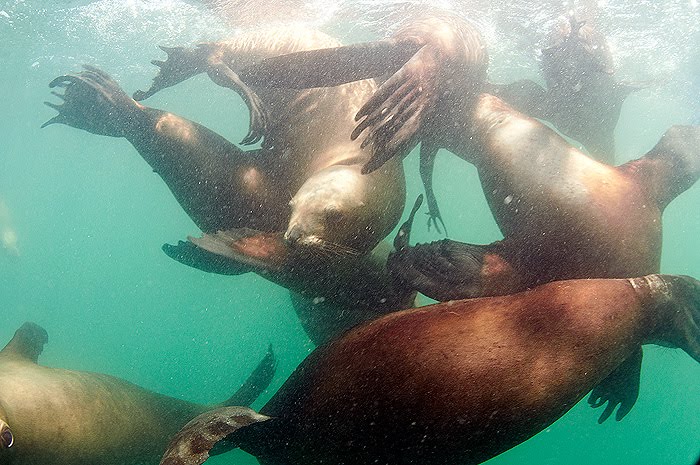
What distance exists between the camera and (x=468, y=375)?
198 centimetres

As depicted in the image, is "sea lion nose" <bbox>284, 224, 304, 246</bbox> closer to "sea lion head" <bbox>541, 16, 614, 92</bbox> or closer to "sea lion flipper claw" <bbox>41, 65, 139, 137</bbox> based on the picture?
"sea lion flipper claw" <bbox>41, 65, 139, 137</bbox>

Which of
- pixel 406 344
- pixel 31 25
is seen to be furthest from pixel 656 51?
pixel 31 25

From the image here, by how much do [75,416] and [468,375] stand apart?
9.50ft

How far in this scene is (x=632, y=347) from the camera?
7.04 feet

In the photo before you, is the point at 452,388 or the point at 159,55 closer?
the point at 452,388

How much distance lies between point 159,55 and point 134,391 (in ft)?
64.9

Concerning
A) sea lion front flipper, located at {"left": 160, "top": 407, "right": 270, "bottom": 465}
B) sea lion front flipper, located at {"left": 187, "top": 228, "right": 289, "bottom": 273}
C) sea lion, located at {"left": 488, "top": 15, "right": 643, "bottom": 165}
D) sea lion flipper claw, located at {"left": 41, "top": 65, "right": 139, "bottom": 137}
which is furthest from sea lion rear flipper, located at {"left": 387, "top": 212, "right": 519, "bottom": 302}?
sea lion, located at {"left": 488, "top": 15, "right": 643, "bottom": 165}

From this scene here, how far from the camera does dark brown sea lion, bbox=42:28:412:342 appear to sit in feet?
8.94

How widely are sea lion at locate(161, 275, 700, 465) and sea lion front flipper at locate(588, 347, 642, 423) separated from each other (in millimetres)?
574

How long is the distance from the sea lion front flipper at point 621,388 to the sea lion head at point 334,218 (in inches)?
67.1

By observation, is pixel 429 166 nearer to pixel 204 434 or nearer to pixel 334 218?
pixel 334 218

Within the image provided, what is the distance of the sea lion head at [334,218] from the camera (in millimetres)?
2570

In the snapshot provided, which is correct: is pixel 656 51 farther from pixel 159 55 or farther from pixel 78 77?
pixel 159 55

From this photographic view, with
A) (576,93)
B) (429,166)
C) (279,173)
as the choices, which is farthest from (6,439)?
(576,93)
